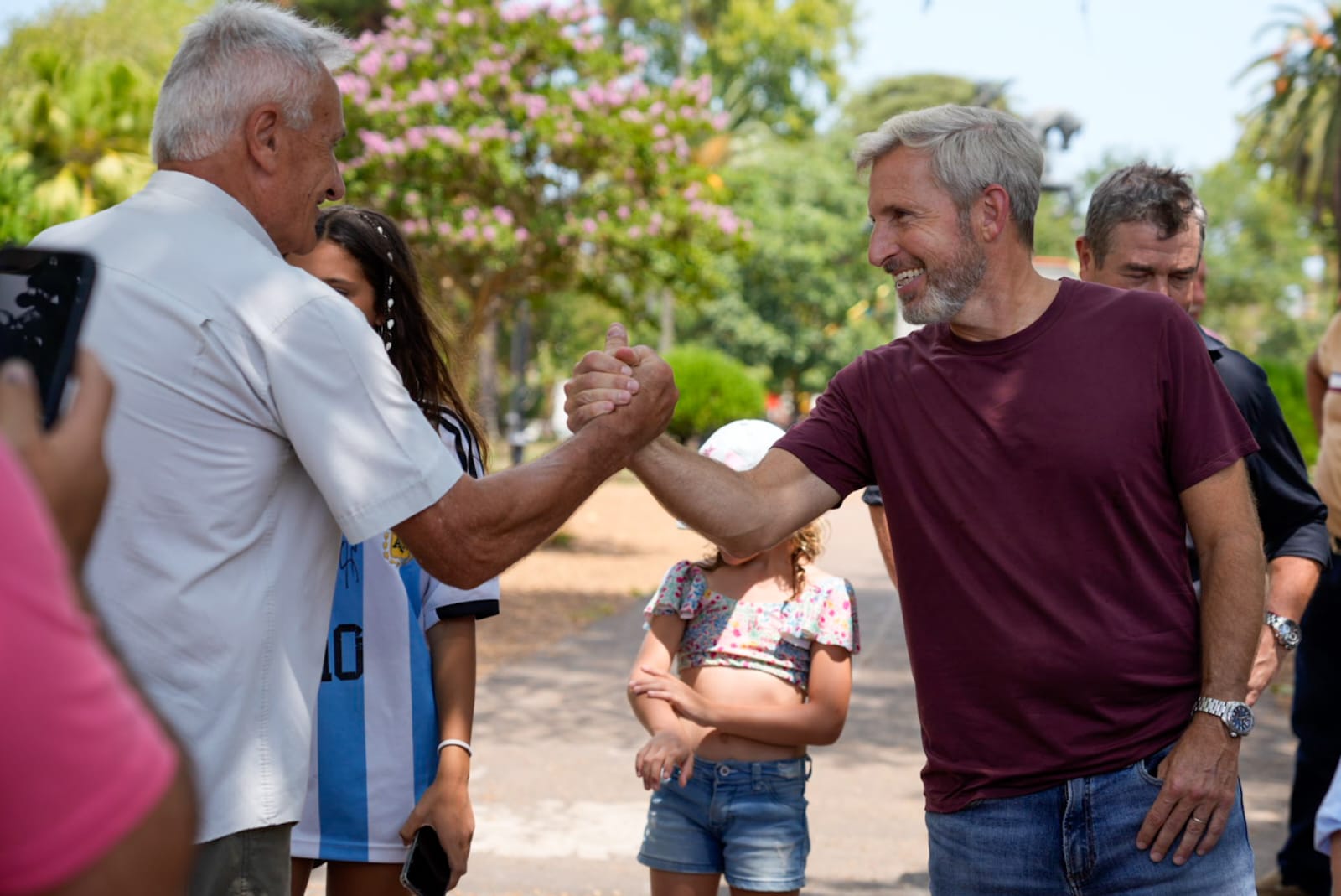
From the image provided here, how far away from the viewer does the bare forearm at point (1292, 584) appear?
11.5ft

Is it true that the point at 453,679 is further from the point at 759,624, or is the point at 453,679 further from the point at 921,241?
the point at 921,241

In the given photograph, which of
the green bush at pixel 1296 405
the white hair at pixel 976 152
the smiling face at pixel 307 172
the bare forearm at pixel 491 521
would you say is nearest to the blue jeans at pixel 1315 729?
the white hair at pixel 976 152

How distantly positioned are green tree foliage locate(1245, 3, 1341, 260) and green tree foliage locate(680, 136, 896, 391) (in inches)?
478

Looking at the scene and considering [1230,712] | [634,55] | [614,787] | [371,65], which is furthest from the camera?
[634,55]

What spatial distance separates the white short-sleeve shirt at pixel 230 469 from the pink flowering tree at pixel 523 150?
11.4m

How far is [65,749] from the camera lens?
820 mm

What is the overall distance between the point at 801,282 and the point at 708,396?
58.9 ft

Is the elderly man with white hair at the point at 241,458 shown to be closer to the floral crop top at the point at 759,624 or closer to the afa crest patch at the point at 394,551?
the afa crest patch at the point at 394,551

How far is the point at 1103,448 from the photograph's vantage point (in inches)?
106

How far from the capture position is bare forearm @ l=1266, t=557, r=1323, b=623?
11.5 feet

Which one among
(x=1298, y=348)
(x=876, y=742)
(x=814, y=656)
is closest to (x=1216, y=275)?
(x=1298, y=348)

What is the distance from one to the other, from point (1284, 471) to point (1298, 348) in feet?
209

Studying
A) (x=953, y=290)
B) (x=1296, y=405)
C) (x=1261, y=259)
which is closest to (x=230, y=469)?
(x=953, y=290)

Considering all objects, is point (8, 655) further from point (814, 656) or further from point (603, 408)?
point (814, 656)
